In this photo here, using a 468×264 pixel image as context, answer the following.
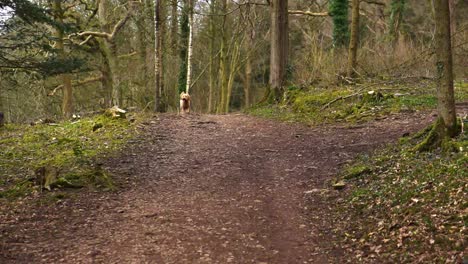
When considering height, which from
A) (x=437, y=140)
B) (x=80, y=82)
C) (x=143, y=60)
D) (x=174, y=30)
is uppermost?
(x=174, y=30)

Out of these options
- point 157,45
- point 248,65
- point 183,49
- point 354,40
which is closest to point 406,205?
point 354,40

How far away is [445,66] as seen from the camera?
23.4 ft

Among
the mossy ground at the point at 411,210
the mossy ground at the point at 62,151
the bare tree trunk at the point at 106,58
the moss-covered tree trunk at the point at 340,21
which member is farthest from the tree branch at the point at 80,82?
the mossy ground at the point at 411,210

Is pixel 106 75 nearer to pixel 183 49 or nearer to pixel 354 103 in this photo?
pixel 183 49

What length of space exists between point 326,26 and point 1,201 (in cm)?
2607

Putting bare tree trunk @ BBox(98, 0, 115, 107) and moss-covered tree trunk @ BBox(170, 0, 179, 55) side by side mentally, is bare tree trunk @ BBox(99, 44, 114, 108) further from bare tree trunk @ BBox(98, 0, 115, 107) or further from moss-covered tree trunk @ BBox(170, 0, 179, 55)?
moss-covered tree trunk @ BBox(170, 0, 179, 55)

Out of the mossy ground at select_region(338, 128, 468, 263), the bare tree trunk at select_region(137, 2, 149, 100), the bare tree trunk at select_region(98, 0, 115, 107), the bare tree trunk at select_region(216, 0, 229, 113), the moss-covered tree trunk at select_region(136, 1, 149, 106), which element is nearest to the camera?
the mossy ground at select_region(338, 128, 468, 263)

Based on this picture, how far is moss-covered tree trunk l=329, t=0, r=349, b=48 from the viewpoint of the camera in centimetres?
2047

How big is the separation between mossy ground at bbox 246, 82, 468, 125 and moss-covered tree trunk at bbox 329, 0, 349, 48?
4.97m

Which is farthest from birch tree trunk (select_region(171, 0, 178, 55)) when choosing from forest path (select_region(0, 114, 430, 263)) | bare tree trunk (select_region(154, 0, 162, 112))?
forest path (select_region(0, 114, 430, 263))

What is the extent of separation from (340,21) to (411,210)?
1610cm

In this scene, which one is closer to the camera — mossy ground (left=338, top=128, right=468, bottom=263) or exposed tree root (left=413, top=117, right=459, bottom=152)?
mossy ground (left=338, top=128, right=468, bottom=263)

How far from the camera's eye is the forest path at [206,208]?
5.68 m

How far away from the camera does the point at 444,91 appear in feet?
23.6
